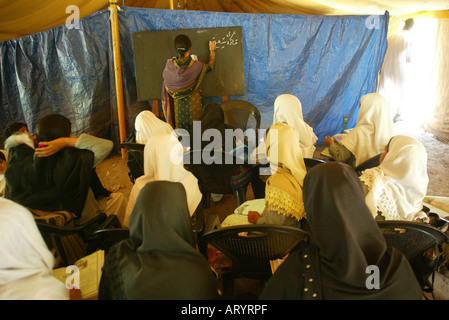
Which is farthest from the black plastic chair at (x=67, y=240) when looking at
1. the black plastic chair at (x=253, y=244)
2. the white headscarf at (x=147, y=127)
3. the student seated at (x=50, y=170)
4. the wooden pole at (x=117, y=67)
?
the wooden pole at (x=117, y=67)

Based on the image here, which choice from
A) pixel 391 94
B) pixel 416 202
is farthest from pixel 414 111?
pixel 416 202

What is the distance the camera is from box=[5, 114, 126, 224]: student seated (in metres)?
1.99

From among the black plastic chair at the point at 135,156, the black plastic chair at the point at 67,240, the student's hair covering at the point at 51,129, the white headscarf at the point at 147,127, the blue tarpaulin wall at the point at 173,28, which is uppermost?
the blue tarpaulin wall at the point at 173,28

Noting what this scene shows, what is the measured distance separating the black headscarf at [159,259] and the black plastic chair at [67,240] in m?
0.68

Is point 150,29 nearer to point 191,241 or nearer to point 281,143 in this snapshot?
point 281,143

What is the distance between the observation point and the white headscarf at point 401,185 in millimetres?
1866

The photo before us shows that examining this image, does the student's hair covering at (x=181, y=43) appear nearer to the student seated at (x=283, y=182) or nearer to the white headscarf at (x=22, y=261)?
the student seated at (x=283, y=182)

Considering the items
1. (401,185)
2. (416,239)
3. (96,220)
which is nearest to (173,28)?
(96,220)

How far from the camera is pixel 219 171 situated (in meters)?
2.69

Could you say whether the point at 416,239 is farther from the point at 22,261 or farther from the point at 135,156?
the point at 135,156

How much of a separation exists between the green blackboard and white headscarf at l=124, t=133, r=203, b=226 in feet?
8.09

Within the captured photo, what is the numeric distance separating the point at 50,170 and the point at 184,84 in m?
2.29

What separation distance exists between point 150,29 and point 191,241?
3.78m

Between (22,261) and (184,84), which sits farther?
(184,84)
